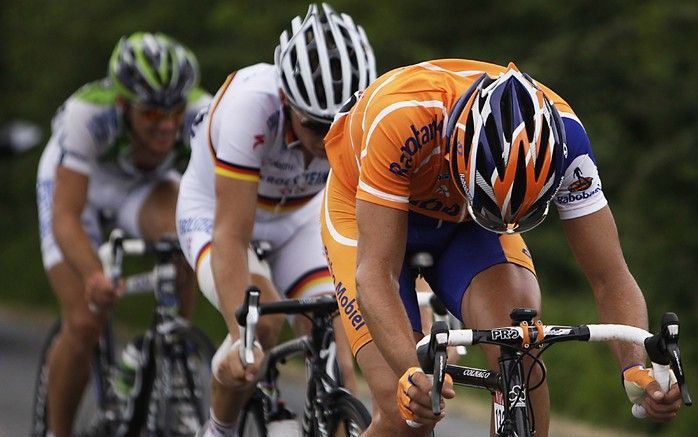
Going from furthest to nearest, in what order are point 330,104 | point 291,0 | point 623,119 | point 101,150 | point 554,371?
point 291,0 < point 623,119 < point 554,371 < point 101,150 < point 330,104

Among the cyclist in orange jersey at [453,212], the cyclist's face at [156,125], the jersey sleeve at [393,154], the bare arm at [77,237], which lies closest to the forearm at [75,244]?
the bare arm at [77,237]

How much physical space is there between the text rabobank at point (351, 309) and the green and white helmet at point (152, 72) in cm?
290

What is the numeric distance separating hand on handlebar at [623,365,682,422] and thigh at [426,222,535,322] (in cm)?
66

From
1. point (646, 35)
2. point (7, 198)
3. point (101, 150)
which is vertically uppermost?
point (646, 35)

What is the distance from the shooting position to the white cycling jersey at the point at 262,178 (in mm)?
5777

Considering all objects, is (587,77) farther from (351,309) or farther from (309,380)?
(351,309)

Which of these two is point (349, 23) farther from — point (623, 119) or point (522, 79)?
→ point (623, 119)

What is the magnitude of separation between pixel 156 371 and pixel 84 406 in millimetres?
1164

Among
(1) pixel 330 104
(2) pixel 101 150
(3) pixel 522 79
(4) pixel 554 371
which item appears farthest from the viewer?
(4) pixel 554 371

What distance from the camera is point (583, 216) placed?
4.52m

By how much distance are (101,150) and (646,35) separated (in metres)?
4.74

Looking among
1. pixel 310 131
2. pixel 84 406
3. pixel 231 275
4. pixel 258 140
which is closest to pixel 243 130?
pixel 258 140

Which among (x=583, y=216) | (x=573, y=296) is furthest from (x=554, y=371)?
(x=583, y=216)

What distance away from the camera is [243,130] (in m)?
5.78
